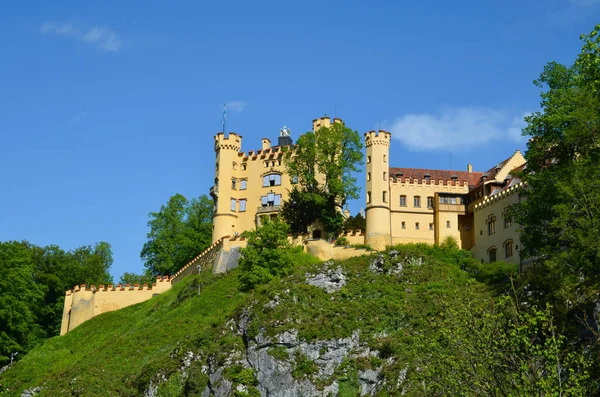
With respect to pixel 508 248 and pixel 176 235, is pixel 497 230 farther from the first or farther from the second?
pixel 176 235

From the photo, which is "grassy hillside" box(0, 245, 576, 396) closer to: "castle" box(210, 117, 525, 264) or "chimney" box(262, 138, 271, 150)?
"castle" box(210, 117, 525, 264)

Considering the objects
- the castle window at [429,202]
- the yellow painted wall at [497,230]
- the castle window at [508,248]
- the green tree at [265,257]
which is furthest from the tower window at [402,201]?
the green tree at [265,257]

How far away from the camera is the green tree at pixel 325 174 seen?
3150 inches

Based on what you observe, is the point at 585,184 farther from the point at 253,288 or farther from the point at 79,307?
the point at 79,307

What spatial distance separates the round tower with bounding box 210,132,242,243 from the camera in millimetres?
86625

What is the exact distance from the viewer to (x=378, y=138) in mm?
79562

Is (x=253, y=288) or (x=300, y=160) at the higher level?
(x=300, y=160)

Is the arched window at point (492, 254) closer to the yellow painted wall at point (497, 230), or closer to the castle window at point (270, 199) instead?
the yellow painted wall at point (497, 230)

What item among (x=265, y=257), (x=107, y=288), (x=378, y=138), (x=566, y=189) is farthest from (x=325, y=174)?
(x=566, y=189)

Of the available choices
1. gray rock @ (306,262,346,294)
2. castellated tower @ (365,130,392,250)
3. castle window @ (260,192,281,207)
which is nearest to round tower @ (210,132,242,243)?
castle window @ (260,192,281,207)

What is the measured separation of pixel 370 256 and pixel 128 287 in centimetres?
2643

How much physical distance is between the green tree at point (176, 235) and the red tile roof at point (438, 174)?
25.3 meters

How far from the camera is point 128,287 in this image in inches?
3356

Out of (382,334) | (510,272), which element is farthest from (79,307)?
(510,272)
